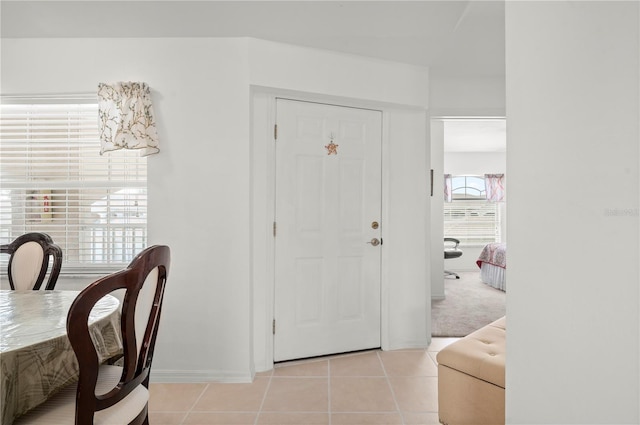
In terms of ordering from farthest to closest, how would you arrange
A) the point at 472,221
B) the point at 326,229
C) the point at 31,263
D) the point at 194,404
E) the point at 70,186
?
the point at 472,221
the point at 326,229
the point at 70,186
the point at 194,404
the point at 31,263

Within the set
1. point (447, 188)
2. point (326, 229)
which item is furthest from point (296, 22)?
point (447, 188)

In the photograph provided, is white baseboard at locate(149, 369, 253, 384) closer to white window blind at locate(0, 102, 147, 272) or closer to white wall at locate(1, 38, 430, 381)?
white wall at locate(1, 38, 430, 381)

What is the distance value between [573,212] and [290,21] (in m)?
2.15

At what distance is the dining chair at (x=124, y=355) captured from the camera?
1051mm

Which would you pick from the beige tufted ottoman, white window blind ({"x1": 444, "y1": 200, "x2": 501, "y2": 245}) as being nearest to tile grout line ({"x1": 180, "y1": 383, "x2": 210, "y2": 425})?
the beige tufted ottoman

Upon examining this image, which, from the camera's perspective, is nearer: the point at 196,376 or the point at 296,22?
the point at 296,22

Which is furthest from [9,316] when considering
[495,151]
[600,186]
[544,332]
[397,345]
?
[495,151]

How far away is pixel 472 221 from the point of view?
747 cm

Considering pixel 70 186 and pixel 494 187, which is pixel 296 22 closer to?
pixel 70 186

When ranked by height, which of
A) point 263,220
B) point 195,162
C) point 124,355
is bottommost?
point 124,355

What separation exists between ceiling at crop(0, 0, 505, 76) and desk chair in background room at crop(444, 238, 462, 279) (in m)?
3.91

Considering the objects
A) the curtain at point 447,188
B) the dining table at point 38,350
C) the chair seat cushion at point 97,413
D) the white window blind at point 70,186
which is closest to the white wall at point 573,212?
the chair seat cushion at point 97,413

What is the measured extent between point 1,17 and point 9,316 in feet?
6.80

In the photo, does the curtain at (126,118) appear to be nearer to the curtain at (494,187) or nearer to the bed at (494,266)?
the bed at (494,266)
